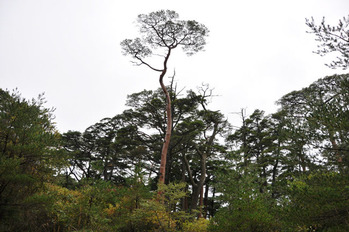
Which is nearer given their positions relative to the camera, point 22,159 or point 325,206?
point 325,206

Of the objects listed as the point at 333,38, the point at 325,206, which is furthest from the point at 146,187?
the point at 333,38

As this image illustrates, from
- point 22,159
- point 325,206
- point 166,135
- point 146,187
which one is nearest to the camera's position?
point 325,206

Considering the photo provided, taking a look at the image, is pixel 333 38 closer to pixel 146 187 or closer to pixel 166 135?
pixel 146 187

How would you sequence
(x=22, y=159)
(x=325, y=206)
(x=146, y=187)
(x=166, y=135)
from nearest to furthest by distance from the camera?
(x=325, y=206) → (x=22, y=159) → (x=146, y=187) → (x=166, y=135)

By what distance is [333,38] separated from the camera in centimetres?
518

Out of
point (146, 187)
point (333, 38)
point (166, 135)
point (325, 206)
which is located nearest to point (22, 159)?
point (146, 187)

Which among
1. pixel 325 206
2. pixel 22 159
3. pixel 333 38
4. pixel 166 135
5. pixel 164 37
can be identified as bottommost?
pixel 325 206

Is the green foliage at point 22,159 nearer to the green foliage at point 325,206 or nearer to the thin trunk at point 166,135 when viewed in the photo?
the thin trunk at point 166,135

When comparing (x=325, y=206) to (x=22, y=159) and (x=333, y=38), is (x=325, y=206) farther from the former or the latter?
(x=22, y=159)

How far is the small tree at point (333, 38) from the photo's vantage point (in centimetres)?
488

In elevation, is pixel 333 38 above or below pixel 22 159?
above

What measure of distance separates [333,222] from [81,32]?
84778 millimetres

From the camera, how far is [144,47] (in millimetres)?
13242

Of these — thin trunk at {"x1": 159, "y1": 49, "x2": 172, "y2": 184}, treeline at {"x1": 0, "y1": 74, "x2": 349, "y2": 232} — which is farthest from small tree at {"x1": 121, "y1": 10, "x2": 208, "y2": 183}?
treeline at {"x1": 0, "y1": 74, "x2": 349, "y2": 232}
